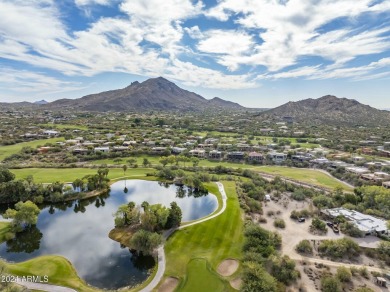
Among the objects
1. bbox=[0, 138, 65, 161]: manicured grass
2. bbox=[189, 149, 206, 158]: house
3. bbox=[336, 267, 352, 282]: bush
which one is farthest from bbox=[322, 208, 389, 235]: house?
bbox=[0, 138, 65, 161]: manicured grass

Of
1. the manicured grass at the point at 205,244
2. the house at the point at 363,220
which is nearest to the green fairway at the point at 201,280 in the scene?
the manicured grass at the point at 205,244

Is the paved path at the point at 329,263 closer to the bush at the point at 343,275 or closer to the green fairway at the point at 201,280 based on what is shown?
the bush at the point at 343,275

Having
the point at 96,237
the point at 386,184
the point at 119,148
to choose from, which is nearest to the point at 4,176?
the point at 96,237

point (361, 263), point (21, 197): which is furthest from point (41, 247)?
point (361, 263)

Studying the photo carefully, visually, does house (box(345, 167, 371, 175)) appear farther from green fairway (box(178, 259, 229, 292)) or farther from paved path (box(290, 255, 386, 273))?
green fairway (box(178, 259, 229, 292))

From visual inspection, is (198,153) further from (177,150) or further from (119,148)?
(119,148)
